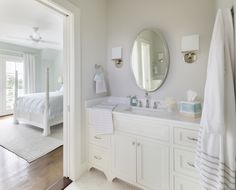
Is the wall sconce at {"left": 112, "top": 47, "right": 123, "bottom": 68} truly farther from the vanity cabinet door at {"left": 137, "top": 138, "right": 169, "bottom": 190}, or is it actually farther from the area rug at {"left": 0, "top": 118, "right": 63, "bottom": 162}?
the area rug at {"left": 0, "top": 118, "right": 63, "bottom": 162}

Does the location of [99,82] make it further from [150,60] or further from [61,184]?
[61,184]

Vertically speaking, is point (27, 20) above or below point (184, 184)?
above

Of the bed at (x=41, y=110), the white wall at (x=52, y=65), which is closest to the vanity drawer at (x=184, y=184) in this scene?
the bed at (x=41, y=110)

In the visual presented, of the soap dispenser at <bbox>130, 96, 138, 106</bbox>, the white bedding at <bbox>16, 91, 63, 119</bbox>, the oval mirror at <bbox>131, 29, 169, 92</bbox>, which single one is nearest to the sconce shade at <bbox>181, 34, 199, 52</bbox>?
the oval mirror at <bbox>131, 29, 169, 92</bbox>

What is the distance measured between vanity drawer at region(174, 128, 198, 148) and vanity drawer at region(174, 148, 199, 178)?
79 mm

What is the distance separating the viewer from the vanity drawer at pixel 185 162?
1.33 m

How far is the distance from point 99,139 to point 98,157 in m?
0.25

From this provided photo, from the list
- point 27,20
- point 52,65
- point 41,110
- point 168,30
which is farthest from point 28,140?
point 52,65

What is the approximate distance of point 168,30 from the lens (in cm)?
190

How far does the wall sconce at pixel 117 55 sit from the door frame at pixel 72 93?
62 cm

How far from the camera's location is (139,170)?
1647 millimetres

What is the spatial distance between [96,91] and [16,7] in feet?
7.36

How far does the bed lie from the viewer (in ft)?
11.1

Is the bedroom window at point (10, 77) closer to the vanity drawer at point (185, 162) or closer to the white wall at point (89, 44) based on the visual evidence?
the white wall at point (89, 44)
